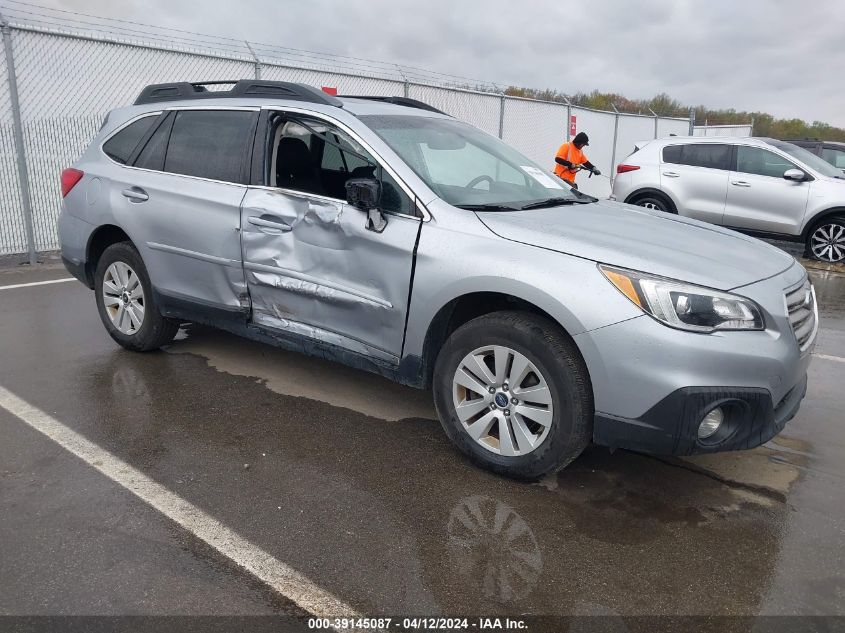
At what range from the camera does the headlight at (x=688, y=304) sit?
3008 mm

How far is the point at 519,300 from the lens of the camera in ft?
11.3

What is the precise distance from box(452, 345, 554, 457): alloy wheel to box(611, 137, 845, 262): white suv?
7.95 m

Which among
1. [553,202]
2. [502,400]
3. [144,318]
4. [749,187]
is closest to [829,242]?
[749,187]

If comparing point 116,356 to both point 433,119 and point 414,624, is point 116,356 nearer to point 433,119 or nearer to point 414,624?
point 433,119

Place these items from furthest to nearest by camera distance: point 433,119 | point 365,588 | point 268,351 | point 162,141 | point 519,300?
point 268,351 < point 162,141 < point 433,119 < point 519,300 < point 365,588

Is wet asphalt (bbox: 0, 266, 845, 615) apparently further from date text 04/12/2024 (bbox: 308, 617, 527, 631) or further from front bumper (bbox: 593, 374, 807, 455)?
front bumper (bbox: 593, 374, 807, 455)

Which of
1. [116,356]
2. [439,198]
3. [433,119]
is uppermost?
[433,119]

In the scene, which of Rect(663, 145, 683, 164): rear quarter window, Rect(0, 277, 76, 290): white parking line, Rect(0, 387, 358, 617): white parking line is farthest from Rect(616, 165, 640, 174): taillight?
Rect(0, 387, 358, 617): white parking line

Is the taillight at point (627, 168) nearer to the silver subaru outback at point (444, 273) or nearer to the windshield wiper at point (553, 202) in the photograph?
the silver subaru outback at point (444, 273)

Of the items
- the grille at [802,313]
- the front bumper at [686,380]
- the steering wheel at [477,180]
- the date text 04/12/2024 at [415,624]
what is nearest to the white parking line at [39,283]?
the steering wheel at [477,180]

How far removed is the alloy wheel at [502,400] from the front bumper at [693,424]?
28cm

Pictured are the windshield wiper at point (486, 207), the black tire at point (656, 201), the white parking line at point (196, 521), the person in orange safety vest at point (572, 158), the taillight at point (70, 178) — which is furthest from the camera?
the black tire at point (656, 201)

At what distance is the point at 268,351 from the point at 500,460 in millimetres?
2480

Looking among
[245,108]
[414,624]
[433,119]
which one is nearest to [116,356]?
[245,108]
